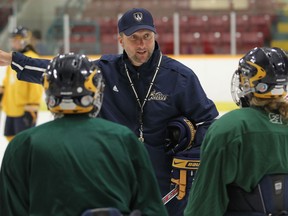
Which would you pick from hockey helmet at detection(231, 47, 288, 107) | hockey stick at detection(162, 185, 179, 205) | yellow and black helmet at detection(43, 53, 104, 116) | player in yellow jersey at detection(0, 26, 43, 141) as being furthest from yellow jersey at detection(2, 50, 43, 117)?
yellow and black helmet at detection(43, 53, 104, 116)

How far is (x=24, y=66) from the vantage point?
3.33m

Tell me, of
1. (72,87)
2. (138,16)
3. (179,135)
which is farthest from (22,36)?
(72,87)

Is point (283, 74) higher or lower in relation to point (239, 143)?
higher

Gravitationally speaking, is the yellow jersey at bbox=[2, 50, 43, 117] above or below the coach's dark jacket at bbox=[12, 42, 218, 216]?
below

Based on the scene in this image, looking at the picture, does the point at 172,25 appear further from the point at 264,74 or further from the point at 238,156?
the point at 238,156

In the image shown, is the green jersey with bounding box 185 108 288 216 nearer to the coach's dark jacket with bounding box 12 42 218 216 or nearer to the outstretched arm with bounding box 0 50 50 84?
the coach's dark jacket with bounding box 12 42 218 216

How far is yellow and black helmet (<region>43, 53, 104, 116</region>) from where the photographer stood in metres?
2.12

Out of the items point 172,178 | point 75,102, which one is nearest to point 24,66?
point 172,178

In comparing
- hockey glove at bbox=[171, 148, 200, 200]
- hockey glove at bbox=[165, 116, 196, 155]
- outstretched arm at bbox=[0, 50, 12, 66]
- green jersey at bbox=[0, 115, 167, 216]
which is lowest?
hockey glove at bbox=[171, 148, 200, 200]

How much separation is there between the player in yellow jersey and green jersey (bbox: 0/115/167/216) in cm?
477

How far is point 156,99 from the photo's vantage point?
3258mm

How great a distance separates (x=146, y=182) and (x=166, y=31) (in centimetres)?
861

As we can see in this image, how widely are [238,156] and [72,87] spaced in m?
0.56

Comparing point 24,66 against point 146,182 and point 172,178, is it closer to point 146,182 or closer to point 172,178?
point 172,178
